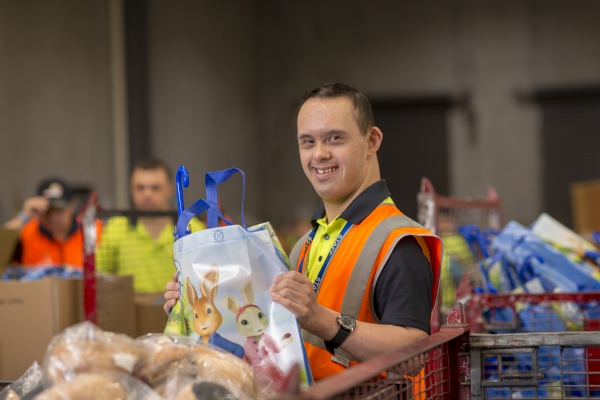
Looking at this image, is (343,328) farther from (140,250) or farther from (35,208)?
(35,208)

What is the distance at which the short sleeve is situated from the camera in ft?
5.43

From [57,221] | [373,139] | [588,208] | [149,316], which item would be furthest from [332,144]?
[588,208]

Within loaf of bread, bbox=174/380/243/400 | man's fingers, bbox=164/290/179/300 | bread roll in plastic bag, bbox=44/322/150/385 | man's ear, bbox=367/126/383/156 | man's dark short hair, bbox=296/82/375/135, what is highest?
man's dark short hair, bbox=296/82/375/135

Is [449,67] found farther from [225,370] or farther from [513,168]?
[225,370]

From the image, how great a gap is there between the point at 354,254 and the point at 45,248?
3.91 m

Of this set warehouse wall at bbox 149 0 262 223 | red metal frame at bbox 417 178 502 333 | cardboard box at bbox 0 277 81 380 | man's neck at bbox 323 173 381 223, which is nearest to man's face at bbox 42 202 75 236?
cardboard box at bbox 0 277 81 380

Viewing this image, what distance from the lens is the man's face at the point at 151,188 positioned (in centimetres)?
472

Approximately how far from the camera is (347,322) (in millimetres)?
1595

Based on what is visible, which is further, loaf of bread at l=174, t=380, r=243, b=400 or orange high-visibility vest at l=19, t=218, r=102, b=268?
orange high-visibility vest at l=19, t=218, r=102, b=268

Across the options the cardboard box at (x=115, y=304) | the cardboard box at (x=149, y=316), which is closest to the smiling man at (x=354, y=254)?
the cardboard box at (x=115, y=304)

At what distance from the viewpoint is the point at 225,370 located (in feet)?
4.12

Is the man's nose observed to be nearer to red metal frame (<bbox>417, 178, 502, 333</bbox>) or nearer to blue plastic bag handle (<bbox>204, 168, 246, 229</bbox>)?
blue plastic bag handle (<bbox>204, 168, 246, 229</bbox>)

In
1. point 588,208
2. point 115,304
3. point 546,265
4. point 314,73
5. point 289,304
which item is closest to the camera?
point 289,304

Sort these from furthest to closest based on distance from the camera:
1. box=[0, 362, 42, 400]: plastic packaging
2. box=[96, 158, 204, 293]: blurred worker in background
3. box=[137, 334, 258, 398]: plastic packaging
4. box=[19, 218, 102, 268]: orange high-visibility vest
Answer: box=[19, 218, 102, 268]: orange high-visibility vest, box=[96, 158, 204, 293]: blurred worker in background, box=[0, 362, 42, 400]: plastic packaging, box=[137, 334, 258, 398]: plastic packaging
